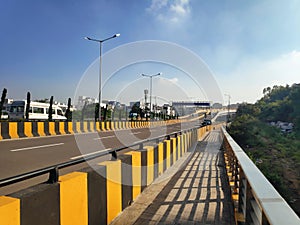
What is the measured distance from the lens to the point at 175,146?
8.97 meters

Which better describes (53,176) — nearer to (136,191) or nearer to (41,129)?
(136,191)

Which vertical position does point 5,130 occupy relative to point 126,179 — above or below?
above

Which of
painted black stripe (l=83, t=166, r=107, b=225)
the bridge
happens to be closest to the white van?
the bridge

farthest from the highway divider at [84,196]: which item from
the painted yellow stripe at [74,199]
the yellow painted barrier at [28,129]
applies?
the yellow painted barrier at [28,129]

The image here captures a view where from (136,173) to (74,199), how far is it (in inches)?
85.6

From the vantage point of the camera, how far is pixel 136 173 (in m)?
4.91

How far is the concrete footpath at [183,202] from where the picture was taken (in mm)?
3980

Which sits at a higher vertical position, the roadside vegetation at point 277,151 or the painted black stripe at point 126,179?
the painted black stripe at point 126,179

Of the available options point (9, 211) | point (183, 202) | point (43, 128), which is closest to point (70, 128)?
point (43, 128)

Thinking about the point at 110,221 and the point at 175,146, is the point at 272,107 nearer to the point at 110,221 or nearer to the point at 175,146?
the point at 175,146

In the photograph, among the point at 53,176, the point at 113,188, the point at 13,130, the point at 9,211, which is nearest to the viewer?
the point at 9,211

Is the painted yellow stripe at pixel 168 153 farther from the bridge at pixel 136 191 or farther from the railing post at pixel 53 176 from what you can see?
the railing post at pixel 53 176

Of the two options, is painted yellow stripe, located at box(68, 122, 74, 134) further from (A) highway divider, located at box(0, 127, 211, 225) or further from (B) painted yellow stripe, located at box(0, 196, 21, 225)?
(B) painted yellow stripe, located at box(0, 196, 21, 225)

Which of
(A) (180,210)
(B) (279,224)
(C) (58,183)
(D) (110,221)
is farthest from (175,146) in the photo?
(B) (279,224)
